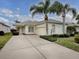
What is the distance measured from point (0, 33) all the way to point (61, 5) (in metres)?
17.9

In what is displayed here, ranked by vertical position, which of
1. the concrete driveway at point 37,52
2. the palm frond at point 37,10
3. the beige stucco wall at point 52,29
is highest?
the palm frond at point 37,10

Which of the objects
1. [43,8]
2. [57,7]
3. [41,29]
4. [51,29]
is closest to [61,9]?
[57,7]

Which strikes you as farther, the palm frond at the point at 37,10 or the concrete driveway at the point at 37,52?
the palm frond at the point at 37,10

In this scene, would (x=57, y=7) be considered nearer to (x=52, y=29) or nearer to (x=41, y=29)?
(x=52, y=29)

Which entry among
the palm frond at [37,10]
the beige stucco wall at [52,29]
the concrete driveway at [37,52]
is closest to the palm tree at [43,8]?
the palm frond at [37,10]

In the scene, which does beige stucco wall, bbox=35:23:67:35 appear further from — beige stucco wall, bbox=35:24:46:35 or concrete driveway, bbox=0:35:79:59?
concrete driveway, bbox=0:35:79:59

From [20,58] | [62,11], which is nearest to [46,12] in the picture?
[62,11]

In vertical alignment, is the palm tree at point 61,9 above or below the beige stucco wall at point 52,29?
above

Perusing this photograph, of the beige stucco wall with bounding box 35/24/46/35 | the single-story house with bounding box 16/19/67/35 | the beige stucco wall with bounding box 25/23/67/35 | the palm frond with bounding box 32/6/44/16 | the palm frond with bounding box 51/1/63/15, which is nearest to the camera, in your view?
the palm frond with bounding box 51/1/63/15

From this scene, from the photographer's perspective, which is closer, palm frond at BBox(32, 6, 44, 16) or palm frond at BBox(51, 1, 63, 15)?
palm frond at BBox(51, 1, 63, 15)

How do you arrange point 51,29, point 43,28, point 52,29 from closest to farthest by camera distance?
point 51,29, point 52,29, point 43,28

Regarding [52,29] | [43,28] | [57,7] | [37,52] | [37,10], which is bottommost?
[37,52]

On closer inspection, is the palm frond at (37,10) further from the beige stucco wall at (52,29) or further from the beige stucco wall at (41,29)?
the beige stucco wall at (41,29)

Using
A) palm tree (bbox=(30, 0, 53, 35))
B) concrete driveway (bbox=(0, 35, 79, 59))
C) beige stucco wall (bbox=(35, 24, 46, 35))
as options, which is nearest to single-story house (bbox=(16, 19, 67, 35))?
beige stucco wall (bbox=(35, 24, 46, 35))
